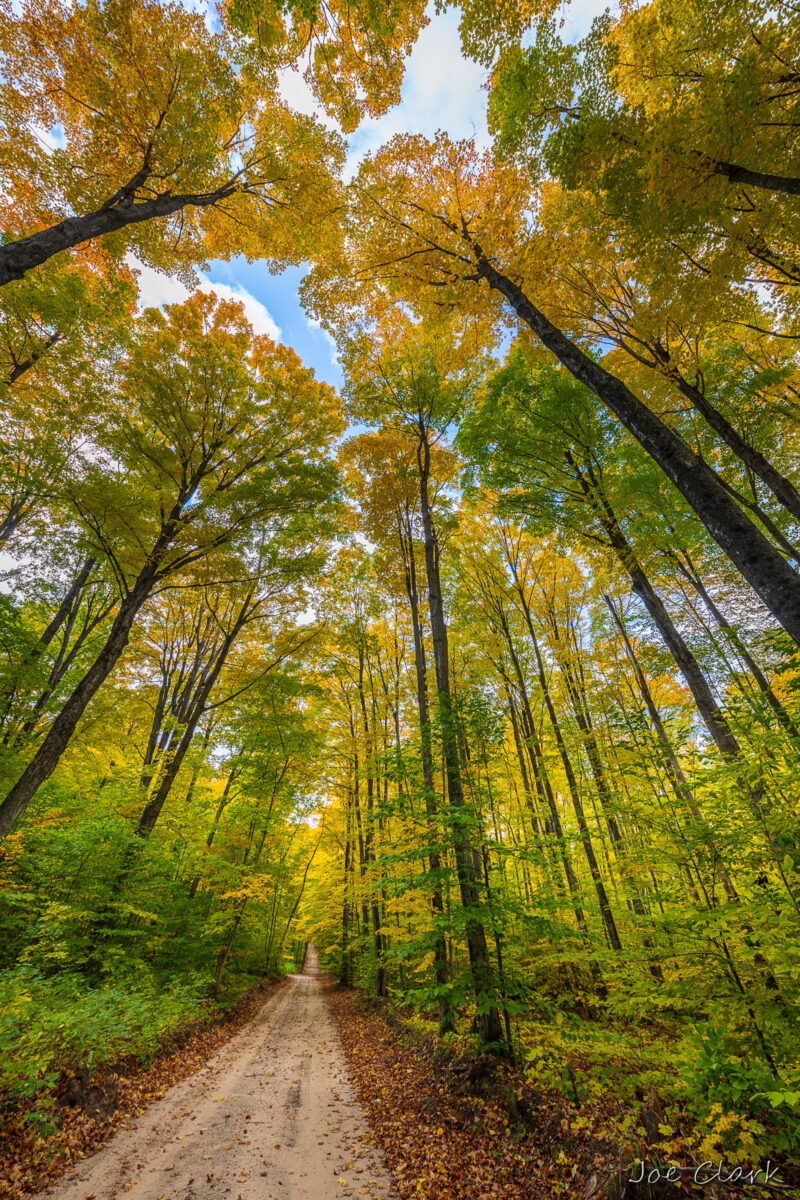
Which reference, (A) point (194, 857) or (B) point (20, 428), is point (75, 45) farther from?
(A) point (194, 857)

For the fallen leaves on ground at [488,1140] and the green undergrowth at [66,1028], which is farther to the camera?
the green undergrowth at [66,1028]

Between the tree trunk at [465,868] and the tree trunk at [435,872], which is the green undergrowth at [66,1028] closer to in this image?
the tree trunk at [435,872]

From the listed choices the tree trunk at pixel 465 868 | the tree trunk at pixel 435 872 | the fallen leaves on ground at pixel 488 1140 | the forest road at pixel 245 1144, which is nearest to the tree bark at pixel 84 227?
the tree trunk at pixel 465 868

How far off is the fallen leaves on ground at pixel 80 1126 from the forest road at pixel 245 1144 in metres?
0.15

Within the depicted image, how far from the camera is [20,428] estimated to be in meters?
9.33

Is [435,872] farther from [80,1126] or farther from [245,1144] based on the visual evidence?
[80,1126]

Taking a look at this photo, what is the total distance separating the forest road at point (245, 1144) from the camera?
3.49m

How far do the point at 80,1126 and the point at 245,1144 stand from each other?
1701 mm

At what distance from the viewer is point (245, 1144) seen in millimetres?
4254

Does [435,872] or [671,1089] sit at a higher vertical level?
[435,872]

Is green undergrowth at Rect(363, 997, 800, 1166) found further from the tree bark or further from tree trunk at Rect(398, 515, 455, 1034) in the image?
the tree bark

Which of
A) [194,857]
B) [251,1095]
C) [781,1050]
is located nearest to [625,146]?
[781,1050]

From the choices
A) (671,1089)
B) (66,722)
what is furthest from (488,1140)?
(66,722)

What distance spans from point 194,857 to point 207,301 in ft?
40.9
